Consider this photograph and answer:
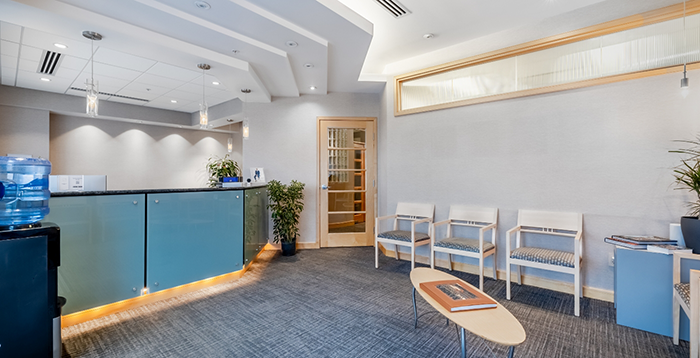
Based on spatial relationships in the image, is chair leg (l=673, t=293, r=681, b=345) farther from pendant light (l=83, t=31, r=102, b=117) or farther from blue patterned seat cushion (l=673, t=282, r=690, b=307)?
pendant light (l=83, t=31, r=102, b=117)

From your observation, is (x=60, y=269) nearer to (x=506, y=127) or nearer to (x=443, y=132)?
(x=443, y=132)

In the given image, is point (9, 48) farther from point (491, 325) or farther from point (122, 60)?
point (491, 325)

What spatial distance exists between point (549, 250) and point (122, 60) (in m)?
5.60

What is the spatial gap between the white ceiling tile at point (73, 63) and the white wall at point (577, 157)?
15.2ft

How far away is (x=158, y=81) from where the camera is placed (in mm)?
4840

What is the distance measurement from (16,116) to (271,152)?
429cm

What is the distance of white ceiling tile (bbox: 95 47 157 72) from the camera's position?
367 centimetres

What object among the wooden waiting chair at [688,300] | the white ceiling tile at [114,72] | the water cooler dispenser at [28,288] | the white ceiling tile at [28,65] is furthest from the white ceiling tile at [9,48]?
the wooden waiting chair at [688,300]

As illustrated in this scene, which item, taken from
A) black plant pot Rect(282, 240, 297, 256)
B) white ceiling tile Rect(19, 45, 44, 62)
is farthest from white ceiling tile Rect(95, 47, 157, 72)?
black plant pot Rect(282, 240, 297, 256)

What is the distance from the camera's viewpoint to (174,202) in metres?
2.99

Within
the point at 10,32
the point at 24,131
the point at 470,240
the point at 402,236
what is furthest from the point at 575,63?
the point at 24,131

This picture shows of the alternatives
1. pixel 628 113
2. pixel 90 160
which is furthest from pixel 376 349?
pixel 90 160

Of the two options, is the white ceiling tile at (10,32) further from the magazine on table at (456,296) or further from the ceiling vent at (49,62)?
the magazine on table at (456,296)

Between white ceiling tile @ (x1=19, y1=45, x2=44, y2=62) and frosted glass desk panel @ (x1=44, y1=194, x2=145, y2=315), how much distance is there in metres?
2.62
